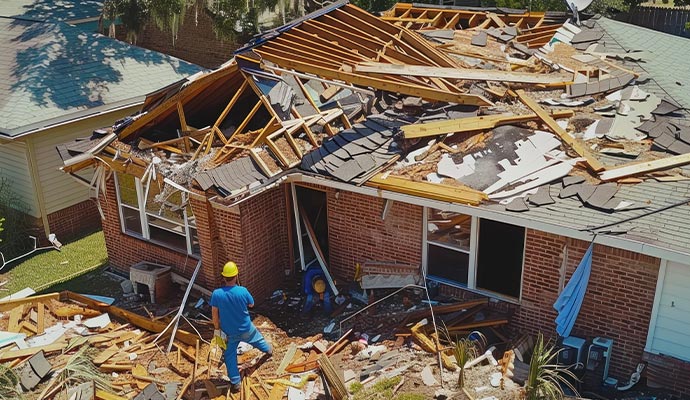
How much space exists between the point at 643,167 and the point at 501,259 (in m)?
2.76

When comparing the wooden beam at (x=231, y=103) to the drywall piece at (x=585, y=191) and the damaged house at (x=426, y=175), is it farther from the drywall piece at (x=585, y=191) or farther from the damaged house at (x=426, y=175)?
the drywall piece at (x=585, y=191)

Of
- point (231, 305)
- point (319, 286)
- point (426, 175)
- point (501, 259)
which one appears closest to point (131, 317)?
point (319, 286)

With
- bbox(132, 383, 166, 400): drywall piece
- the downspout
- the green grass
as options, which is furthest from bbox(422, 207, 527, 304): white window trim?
the downspout

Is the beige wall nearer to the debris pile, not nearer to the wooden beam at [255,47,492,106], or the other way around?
the debris pile

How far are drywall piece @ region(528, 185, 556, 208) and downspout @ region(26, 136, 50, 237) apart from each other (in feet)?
38.6

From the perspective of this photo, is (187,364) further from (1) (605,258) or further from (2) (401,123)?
(1) (605,258)

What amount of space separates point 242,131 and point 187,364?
4.41 meters

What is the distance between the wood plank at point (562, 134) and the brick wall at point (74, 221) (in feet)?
35.9

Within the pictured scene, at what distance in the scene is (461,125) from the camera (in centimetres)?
1245

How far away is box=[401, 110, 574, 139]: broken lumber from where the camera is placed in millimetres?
12320

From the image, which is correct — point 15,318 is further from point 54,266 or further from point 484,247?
point 484,247

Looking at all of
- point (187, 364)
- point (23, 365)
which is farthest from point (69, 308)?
point (187, 364)

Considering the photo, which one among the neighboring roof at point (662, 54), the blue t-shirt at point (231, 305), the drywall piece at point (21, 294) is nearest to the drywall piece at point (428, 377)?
the blue t-shirt at point (231, 305)

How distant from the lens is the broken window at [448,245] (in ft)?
39.6
